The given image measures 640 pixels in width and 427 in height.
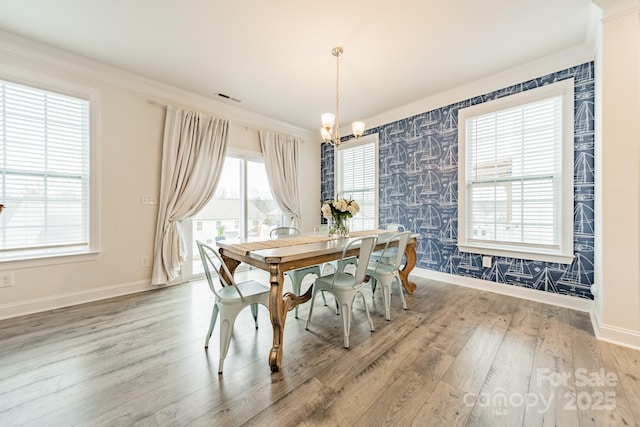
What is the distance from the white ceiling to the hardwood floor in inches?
109

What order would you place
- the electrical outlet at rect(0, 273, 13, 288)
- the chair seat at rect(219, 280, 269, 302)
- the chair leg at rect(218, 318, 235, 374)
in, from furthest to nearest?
the electrical outlet at rect(0, 273, 13, 288)
the chair seat at rect(219, 280, 269, 302)
the chair leg at rect(218, 318, 235, 374)

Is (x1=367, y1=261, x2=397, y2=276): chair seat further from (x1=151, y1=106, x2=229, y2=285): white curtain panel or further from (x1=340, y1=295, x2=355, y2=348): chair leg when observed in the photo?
(x1=151, y1=106, x2=229, y2=285): white curtain panel

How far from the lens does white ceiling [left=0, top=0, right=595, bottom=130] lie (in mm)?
2053

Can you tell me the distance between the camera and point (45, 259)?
2594 millimetres

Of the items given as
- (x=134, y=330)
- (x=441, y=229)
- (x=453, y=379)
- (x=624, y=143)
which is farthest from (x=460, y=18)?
(x=134, y=330)

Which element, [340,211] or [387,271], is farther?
[340,211]

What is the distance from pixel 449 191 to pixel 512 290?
4.83 feet

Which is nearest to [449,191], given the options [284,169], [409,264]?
[409,264]

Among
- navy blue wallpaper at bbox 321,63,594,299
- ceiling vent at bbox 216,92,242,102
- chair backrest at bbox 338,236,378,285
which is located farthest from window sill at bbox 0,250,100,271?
navy blue wallpaper at bbox 321,63,594,299

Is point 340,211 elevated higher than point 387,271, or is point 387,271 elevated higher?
point 340,211

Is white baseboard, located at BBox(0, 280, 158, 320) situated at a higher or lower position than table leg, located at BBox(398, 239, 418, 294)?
lower

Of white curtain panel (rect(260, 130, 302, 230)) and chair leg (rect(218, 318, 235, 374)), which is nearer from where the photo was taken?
chair leg (rect(218, 318, 235, 374))

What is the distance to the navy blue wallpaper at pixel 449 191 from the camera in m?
2.59

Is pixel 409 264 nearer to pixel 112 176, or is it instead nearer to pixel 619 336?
pixel 619 336
